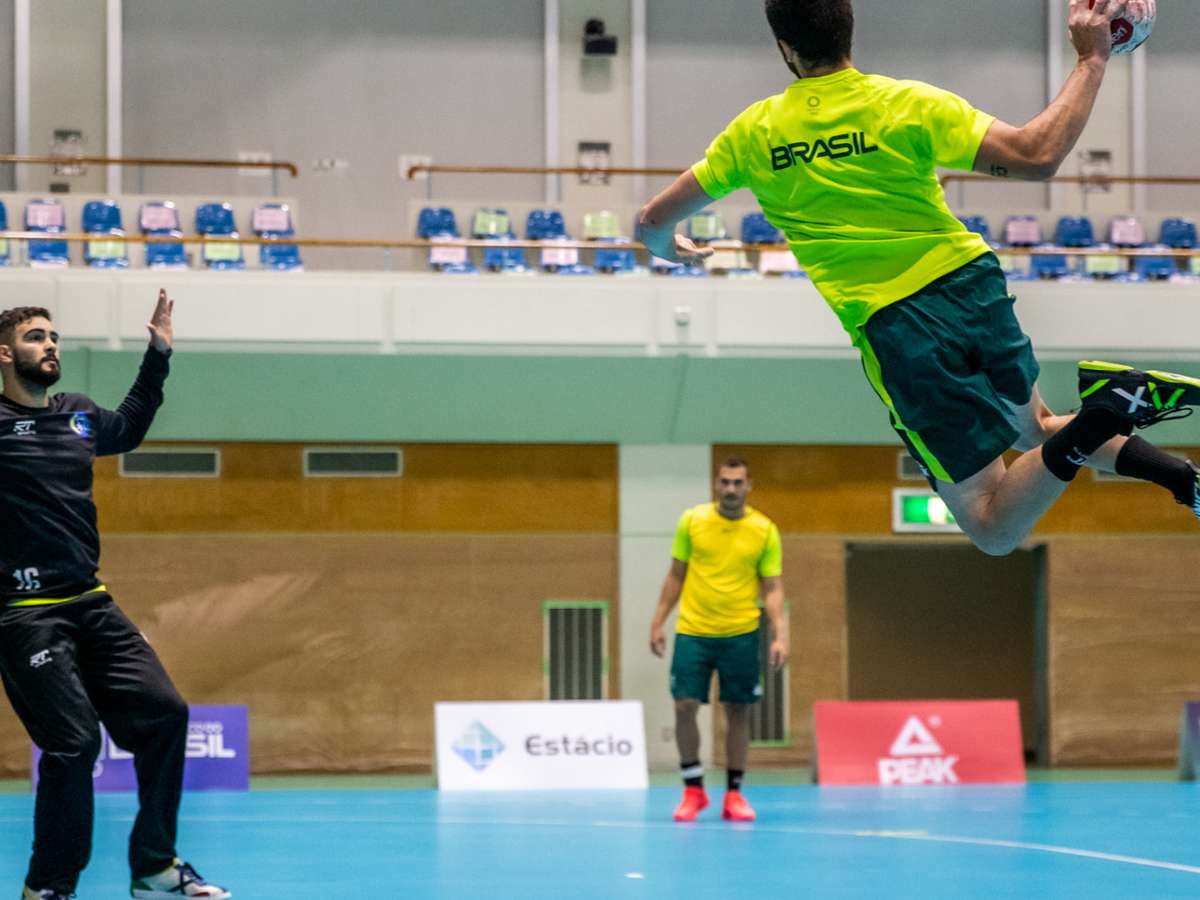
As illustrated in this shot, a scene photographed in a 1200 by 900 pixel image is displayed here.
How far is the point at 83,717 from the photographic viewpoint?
5902 mm

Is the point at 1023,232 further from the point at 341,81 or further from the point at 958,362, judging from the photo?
the point at 958,362

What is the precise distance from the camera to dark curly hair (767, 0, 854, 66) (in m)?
4.23

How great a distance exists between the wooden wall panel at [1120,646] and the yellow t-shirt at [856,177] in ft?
35.2

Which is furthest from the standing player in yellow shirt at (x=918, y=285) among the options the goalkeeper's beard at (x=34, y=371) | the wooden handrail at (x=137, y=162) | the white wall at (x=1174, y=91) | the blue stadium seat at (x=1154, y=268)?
the white wall at (x=1174, y=91)

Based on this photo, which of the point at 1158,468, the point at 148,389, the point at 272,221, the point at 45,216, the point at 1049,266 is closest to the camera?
the point at 1158,468

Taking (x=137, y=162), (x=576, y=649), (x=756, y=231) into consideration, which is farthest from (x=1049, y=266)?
(x=137, y=162)

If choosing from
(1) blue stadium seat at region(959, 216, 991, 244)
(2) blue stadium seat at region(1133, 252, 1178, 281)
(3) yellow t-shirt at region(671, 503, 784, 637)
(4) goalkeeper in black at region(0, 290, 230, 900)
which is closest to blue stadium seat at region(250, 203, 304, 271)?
(3) yellow t-shirt at region(671, 503, 784, 637)

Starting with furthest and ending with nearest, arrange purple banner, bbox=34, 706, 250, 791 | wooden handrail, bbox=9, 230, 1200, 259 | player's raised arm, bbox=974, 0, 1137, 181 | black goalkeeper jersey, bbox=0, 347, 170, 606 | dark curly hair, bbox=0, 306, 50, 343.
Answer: wooden handrail, bbox=9, 230, 1200, 259 < purple banner, bbox=34, 706, 250, 791 < dark curly hair, bbox=0, 306, 50, 343 < black goalkeeper jersey, bbox=0, 347, 170, 606 < player's raised arm, bbox=974, 0, 1137, 181

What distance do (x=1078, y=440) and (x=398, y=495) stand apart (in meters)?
10.4

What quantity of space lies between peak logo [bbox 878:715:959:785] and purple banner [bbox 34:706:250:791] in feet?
16.2

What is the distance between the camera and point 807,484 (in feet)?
47.5

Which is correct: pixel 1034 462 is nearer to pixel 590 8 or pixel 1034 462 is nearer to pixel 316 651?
pixel 316 651

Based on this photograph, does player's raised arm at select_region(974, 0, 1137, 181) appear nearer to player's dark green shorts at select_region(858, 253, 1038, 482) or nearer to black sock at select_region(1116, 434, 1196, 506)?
player's dark green shorts at select_region(858, 253, 1038, 482)

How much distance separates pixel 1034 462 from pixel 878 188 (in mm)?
828
